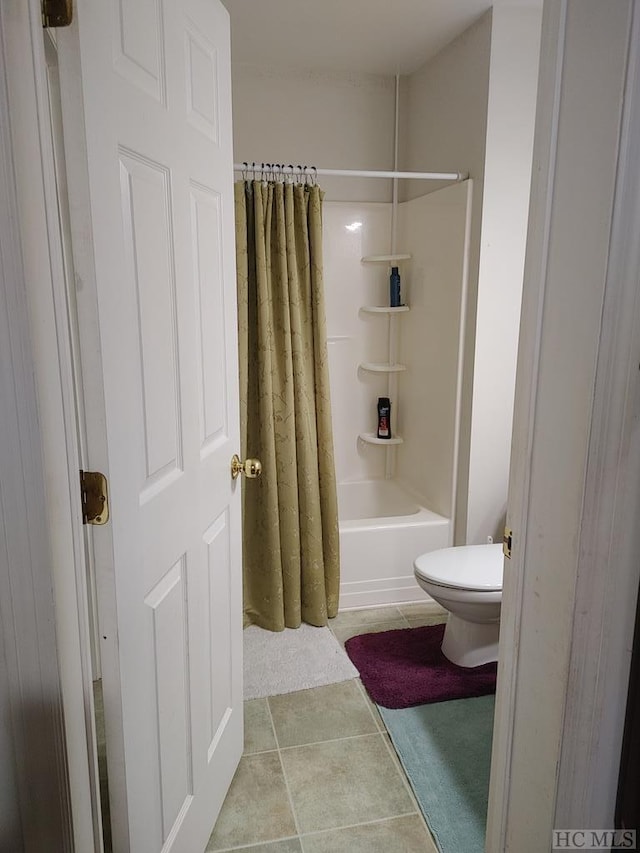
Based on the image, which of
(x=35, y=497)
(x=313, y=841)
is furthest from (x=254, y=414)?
(x=35, y=497)

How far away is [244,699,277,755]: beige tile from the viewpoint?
192 cm

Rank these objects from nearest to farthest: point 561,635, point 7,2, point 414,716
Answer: point 7,2 → point 561,635 → point 414,716

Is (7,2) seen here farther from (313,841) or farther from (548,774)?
(313,841)

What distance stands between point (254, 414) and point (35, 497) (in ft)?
5.36

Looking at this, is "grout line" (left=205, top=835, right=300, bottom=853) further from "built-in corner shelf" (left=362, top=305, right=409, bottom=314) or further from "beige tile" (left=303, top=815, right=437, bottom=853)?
"built-in corner shelf" (left=362, top=305, right=409, bottom=314)

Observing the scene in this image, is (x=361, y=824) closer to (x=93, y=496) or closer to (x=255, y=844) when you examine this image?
(x=255, y=844)

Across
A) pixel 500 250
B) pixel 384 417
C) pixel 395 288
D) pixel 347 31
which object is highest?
pixel 347 31

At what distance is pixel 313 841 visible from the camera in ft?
5.20

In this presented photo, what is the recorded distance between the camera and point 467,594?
209 cm

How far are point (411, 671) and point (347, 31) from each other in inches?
101

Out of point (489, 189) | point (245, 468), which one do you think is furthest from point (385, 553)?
point (489, 189)

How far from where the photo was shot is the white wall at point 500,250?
2326 millimetres

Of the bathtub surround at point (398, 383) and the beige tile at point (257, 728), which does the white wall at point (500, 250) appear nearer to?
the bathtub surround at point (398, 383)

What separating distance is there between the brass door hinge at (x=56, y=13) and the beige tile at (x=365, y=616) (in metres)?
2.33
